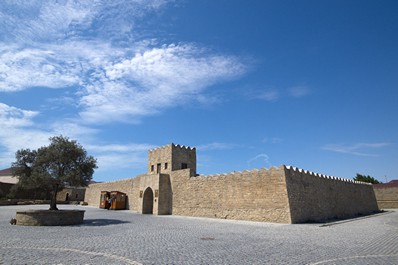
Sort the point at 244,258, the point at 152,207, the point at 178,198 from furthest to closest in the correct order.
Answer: the point at 152,207
the point at 178,198
the point at 244,258

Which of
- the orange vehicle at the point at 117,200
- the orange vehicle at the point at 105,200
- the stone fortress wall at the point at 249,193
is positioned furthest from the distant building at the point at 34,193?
the stone fortress wall at the point at 249,193

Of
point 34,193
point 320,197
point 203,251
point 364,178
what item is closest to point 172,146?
point 320,197

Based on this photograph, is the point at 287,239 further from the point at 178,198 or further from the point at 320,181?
the point at 178,198

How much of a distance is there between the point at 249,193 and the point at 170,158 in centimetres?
1110

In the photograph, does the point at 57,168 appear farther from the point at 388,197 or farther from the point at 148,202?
the point at 388,197

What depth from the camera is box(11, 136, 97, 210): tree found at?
15.5m

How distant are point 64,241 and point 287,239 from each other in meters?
7.96

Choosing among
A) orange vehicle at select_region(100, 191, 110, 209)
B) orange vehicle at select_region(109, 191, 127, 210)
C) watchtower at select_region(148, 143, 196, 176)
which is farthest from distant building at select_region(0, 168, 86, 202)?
watchtower at select_region(148, 143, 196, 176)

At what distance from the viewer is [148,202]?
86.3 ft

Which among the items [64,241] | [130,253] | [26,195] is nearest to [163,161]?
[64,241]

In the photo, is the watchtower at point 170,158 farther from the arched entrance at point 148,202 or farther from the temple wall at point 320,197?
the temple wall at point 320,197

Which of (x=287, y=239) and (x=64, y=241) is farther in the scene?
(x=287, y=239)

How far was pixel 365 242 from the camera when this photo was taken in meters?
8.81

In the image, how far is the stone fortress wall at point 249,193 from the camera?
16.2m
